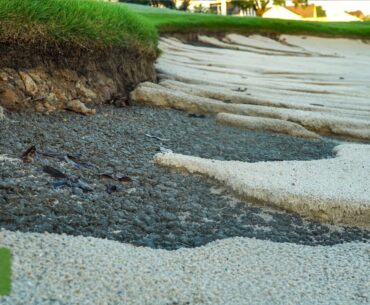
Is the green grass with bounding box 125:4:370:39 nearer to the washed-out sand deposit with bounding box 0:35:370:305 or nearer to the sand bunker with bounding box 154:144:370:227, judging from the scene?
the washed-out sand deposit with bounding box 0:35:370:305

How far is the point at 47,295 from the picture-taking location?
2.02 metres

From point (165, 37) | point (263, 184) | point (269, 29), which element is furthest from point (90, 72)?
point (269, 29)

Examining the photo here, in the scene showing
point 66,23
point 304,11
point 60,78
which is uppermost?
point 66,23

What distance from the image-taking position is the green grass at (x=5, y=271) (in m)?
2.01

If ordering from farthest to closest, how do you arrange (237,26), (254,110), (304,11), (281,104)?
(304,11), (237,26), (281,104), (254,110)

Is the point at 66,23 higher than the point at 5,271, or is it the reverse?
the point at 66,23

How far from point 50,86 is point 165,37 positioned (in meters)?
7.02

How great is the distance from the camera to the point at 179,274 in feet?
7.59

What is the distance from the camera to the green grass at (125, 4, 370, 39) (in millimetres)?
12273

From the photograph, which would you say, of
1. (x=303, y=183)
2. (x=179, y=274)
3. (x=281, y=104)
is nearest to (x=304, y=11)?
(x=281, y=104)

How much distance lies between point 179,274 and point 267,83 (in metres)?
5.80

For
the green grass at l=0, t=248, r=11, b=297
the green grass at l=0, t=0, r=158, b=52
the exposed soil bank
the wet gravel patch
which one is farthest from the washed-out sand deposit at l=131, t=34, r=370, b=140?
the green grass at l=0, t=248, r=11, b=297

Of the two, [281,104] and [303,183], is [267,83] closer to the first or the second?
[281,104]

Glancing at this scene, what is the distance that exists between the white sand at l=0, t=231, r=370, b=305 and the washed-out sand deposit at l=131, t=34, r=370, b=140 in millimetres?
2905
